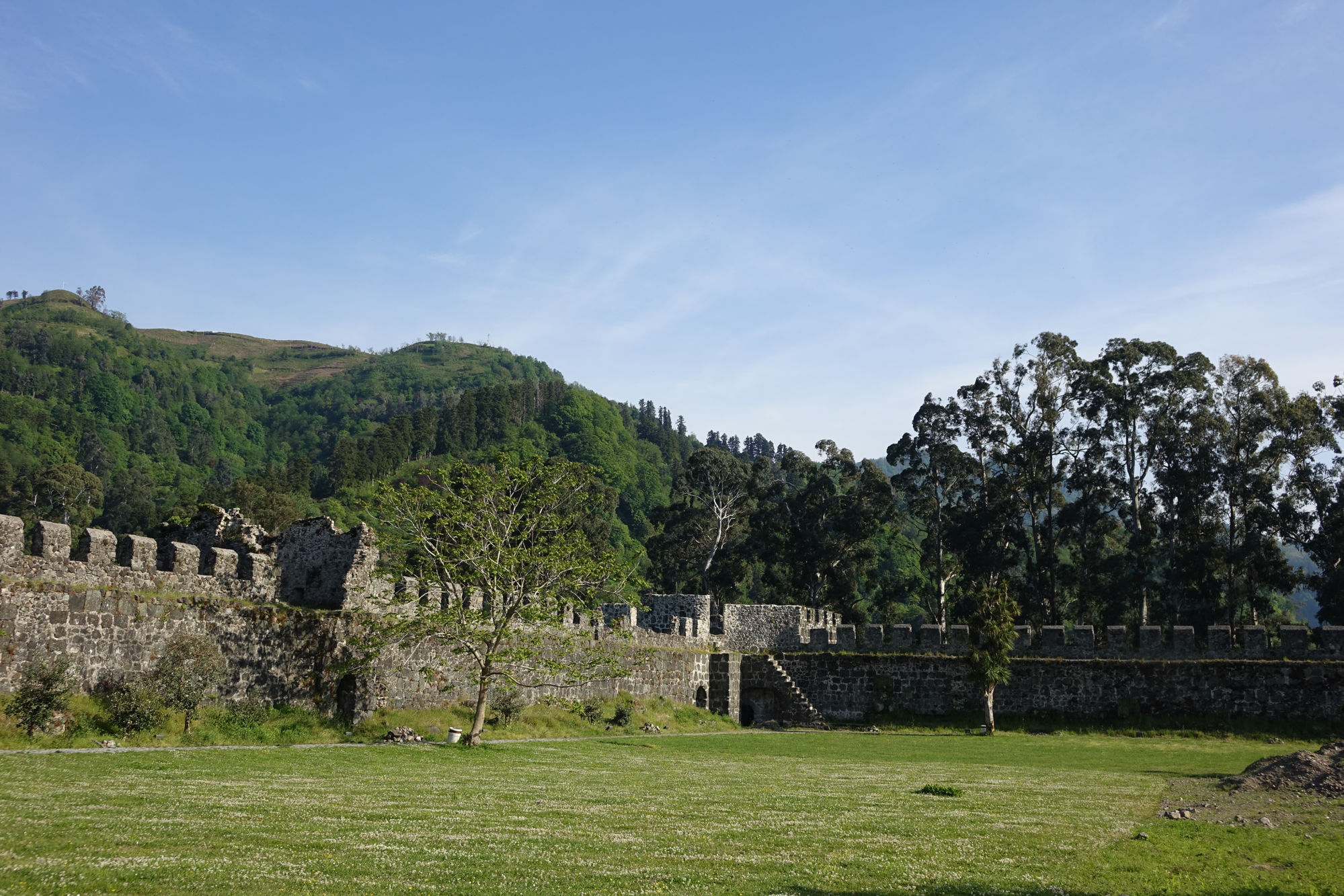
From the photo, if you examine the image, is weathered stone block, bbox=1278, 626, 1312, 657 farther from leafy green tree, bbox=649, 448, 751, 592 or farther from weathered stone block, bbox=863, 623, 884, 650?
leafy green tree, bbox=649, 448, 751, 592

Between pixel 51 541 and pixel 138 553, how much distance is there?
1633 millimetres

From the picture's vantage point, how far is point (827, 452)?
61.6m

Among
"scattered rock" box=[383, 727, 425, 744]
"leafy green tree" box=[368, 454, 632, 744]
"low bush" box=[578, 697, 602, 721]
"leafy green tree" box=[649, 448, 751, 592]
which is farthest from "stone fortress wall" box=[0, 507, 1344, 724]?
"leafy green tree" box=[649, 448, 751, 592]

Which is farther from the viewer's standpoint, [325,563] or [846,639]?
[846,639]

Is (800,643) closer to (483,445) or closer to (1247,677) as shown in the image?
(1247,677)

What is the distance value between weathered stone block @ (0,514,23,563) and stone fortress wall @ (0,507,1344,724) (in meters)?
0.04

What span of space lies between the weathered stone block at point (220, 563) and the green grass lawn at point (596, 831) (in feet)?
16.6

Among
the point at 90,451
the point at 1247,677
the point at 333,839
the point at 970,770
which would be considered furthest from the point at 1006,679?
the point at 90,451

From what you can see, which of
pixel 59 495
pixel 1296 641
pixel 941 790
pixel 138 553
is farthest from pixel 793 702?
pixel 59 495

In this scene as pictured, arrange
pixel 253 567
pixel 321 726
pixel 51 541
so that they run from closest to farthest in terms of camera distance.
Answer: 1. pixel 51 541
2. pixel 321 726
3. pixel 253 567

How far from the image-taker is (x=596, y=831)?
1083cm

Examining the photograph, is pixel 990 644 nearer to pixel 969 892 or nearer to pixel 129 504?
pixel 969 892

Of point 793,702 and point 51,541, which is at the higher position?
point 51,541

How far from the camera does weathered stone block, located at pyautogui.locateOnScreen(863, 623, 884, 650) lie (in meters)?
38.3
